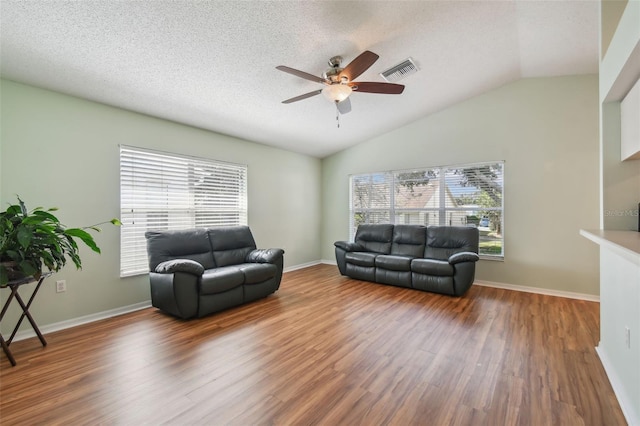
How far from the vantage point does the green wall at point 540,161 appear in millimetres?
→ 3846

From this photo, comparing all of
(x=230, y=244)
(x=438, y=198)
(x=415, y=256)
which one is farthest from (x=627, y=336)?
(x=230, y=244)

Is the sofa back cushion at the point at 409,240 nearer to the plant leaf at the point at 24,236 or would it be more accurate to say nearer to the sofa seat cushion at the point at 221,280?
the sofa seat cushion at the point at 221,280

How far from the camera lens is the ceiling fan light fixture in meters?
2.67

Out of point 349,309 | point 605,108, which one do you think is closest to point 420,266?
point 349,309

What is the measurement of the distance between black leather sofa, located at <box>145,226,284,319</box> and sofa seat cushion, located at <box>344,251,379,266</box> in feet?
4.56

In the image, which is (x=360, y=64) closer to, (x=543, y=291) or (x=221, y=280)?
(x=221, y=280)

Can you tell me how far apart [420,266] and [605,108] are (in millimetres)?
2609

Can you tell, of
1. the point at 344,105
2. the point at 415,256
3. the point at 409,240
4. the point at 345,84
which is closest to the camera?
the point at 345,84

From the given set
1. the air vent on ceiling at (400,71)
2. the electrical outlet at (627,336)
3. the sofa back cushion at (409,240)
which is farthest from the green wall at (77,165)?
the electrical outlet at (627,336)

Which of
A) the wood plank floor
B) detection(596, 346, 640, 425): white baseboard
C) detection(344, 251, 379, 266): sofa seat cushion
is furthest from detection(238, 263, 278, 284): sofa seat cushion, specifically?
detection(596, 346, 640, 425): white baseboard

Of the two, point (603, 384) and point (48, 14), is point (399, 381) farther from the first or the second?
point (48, 14)

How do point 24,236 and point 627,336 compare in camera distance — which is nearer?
point 627,336

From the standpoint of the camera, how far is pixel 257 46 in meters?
2.71

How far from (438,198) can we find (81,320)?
17.8 feet
